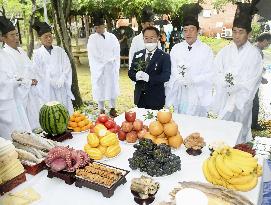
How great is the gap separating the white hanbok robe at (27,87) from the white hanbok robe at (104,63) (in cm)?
223

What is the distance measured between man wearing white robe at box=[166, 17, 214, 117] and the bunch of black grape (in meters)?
2.43

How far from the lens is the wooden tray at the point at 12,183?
98.7 inches

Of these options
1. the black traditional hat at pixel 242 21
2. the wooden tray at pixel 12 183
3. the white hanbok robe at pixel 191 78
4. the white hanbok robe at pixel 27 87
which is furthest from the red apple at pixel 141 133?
the white hanbok robe at pixel 27 87

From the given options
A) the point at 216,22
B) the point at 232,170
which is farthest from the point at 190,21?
the point at 216,22

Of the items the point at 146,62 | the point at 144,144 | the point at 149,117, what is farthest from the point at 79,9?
the point at 144,144

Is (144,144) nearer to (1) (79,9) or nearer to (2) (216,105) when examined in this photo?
(2) (216,105)

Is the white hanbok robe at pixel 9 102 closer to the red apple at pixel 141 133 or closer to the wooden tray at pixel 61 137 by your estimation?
the wooden tray at pixel 61 137

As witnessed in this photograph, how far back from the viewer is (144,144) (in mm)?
2887

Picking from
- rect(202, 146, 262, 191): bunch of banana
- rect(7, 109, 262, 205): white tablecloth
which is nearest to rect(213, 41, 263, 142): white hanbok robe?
rect(7, 109, 262, 205): white tablecloth

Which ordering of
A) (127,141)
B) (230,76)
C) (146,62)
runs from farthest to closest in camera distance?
(146,62) < (230,76) < (127,141)

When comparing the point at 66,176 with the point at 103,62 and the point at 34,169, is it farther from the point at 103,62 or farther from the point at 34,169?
the point at 103,62

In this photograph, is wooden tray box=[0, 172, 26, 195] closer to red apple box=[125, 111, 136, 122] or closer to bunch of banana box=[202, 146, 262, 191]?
red apple box=[125, 111, 136, 122]

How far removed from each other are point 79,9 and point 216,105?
471 inches

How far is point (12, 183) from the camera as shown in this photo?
8.47ft
